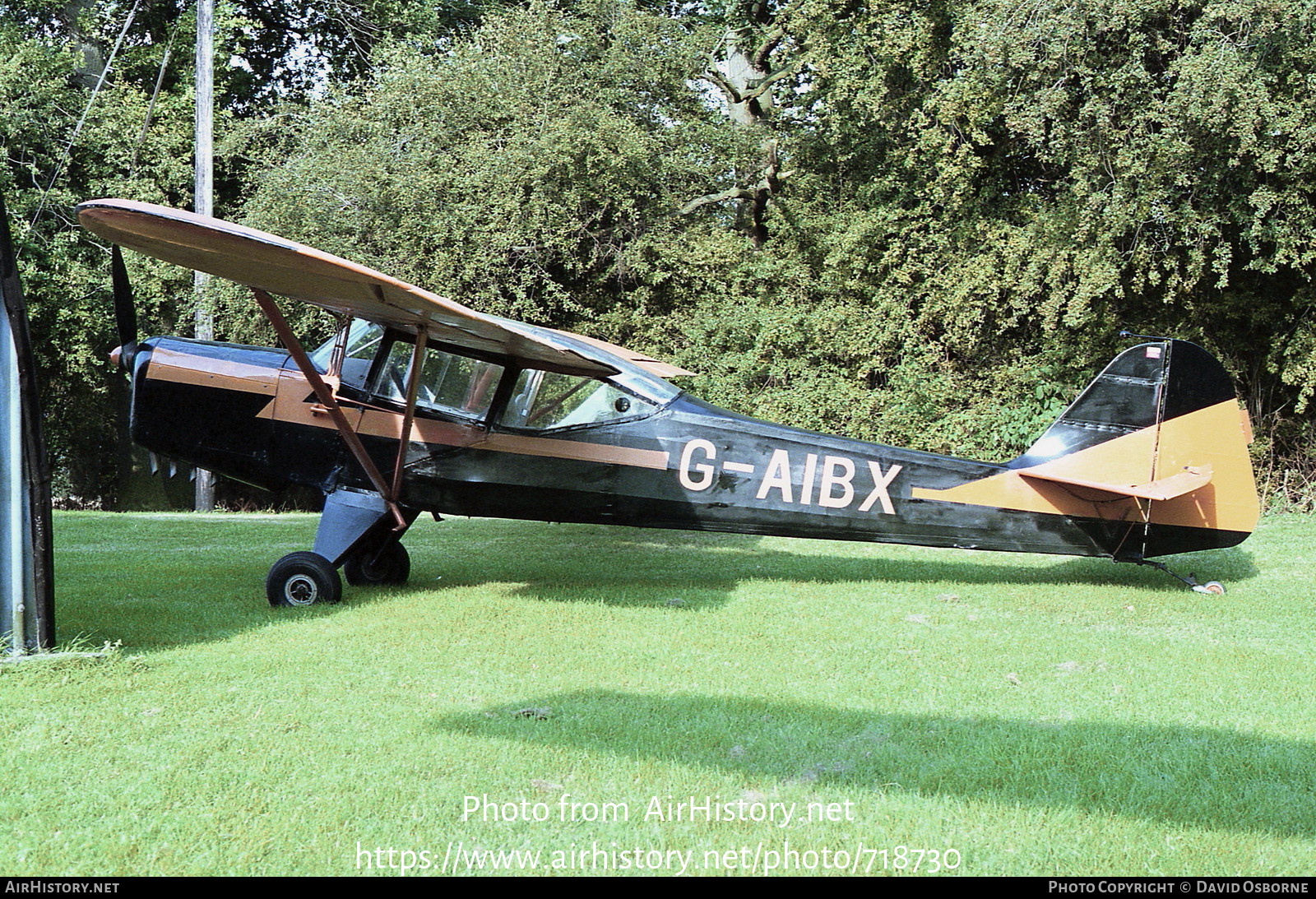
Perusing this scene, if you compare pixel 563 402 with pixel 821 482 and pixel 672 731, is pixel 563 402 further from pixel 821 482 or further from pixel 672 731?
pixel 672 731

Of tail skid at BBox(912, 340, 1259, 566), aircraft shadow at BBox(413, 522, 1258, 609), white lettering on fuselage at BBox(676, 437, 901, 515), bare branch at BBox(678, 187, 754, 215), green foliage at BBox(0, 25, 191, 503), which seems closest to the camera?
tail skid at BBox(912, 340, 1259, 566)

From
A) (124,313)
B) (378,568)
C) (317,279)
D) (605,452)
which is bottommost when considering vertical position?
(378,568)

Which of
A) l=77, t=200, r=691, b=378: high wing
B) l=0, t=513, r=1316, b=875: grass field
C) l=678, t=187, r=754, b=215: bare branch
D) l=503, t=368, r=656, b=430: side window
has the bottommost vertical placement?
l=0, t=513, r=1316, b=875: grass field

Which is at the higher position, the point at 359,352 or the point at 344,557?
the point at 359,352

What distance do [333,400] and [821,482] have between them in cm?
350

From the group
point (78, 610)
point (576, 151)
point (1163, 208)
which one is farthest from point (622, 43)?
point (78, 610)

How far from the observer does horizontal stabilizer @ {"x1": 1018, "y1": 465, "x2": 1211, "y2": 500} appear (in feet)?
22.3

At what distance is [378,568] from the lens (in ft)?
26.2

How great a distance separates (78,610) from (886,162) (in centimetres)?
1273

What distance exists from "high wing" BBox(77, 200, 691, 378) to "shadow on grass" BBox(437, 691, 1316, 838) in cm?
261

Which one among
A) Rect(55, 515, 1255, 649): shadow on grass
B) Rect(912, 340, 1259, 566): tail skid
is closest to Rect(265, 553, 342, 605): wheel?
Rect(55, 515, 1255, 649): shadow on grass

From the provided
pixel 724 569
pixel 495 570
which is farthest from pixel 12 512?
pixel 724 569

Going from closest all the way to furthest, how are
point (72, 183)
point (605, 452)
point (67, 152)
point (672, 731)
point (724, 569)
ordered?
1. point (672, 731)
2. point (605, 452)
3. point (724, 569)
4. point (67, 152)
5. point (72, 183)

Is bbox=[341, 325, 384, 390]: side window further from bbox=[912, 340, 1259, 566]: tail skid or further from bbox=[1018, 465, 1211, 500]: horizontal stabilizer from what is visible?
bbox=[1018, 465, 1211, 500]: horizontal stabilizer
